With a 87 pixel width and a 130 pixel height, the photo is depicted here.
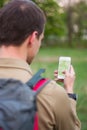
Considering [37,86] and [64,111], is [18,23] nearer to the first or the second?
[37,86]

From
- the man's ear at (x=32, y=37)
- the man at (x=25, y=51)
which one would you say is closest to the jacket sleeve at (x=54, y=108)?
the man at (x=25, y=51)

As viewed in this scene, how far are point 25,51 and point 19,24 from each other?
0.40 feet

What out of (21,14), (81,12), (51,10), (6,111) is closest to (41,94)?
(6,111)

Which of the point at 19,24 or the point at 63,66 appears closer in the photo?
the point at 19,24

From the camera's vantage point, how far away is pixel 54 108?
6.66 ft

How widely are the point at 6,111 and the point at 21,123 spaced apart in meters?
0.08

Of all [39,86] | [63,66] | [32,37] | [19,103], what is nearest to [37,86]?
[39,86]

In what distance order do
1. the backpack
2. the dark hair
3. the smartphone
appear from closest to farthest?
the backpack < the dark hair < the smartphone

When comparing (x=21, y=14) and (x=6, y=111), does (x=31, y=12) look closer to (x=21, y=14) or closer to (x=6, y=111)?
(x=21, y=14)

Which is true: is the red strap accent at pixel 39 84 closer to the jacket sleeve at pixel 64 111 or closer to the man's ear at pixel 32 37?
the jacket sleeve at pixel 64 111

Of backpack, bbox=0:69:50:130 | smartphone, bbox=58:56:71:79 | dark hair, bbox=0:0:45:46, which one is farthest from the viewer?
smartphone, bbox=58:56:71:79

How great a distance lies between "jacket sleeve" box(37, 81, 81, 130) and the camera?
2.02 m

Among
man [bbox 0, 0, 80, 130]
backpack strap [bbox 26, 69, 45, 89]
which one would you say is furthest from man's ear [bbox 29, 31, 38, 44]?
backpack strap [bbox 26, 69, 45, 89]

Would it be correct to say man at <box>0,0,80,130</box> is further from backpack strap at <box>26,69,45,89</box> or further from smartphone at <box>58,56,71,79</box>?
smartphone at <box>58,56,71,79</box>
